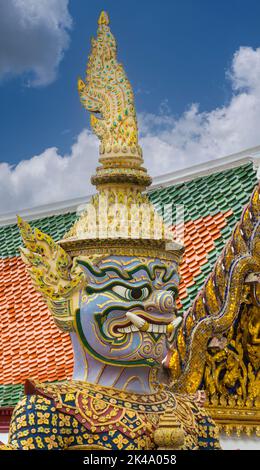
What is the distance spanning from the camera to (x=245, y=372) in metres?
7.88

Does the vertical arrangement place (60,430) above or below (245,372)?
below

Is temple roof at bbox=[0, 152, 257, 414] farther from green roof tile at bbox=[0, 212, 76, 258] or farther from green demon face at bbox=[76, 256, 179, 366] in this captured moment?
green demon face at bbox=[76, 256, 179, 366]

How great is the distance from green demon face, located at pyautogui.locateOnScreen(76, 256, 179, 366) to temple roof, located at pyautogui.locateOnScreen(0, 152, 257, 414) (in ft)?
10.1

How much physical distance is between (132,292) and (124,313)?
11 cm

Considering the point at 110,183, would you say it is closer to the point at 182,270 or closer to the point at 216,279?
the point at 216,279

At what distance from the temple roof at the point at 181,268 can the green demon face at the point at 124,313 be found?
3071 millimetres

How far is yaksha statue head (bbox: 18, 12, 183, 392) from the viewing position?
600cm

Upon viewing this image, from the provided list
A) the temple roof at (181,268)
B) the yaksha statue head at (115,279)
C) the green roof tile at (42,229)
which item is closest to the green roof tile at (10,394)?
the temple roof at (181,268)

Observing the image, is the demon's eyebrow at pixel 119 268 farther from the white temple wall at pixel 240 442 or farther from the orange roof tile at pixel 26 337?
the orange roof tile at pixel 26 337

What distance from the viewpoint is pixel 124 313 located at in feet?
19.7

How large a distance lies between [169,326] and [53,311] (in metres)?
0.53

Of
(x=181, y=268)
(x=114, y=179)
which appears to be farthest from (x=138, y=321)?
(x=181, y=268)

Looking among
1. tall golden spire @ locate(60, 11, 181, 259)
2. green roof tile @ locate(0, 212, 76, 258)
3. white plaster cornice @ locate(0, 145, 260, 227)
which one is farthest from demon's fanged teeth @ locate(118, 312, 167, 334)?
green roof tile @ locate(0, 212, 76, 258)

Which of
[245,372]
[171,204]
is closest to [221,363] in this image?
[245,372]
